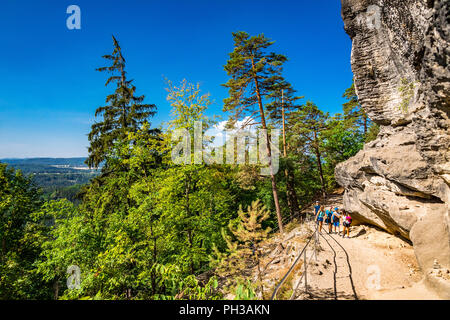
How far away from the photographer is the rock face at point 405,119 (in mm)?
5114

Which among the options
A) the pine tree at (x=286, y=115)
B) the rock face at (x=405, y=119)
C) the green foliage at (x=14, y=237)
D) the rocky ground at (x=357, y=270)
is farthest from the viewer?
the pine tree at (x=286, y=115)

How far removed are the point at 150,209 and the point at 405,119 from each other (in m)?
12.6

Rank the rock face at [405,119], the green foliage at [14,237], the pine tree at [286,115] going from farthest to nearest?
the pine tree at [286,115], the green foliage at [14,237], the rock face at [405,119]

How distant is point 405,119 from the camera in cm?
945

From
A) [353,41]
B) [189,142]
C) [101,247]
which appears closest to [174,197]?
[189,142]

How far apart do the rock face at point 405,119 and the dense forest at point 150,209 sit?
179 inches

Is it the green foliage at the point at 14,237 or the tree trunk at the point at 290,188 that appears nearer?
the green foliage at the point at 14,237

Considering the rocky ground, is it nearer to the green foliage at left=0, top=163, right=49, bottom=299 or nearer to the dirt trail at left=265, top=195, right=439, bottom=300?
the dirt trail at left=265, top=195, right=439, bottom=300

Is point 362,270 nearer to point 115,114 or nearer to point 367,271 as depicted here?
point 367,271

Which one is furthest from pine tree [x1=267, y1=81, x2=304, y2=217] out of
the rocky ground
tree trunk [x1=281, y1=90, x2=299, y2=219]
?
the rocky ground

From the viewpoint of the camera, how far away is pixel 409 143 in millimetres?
8664

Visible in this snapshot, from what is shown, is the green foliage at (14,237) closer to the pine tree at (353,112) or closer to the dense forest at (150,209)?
the dense forest at (150,209)

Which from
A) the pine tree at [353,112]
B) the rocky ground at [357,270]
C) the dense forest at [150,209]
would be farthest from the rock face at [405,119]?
A: the pine tree at [353,112]
